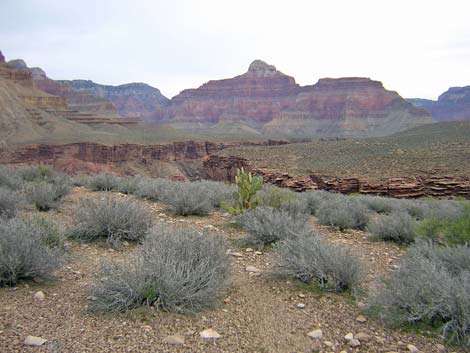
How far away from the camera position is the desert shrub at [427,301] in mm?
3498

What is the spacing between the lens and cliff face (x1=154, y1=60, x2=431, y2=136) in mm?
128750

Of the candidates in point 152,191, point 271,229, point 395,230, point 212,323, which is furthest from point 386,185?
point 212,323

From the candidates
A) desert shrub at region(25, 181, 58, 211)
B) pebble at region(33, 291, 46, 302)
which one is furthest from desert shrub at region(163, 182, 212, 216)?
pebble at region(33, 291, 46, 302)

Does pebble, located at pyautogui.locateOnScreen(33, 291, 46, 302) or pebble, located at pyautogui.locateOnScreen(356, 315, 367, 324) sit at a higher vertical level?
pebble, located at pyautogui.locateOnScreen(33, 291, 46, 302)

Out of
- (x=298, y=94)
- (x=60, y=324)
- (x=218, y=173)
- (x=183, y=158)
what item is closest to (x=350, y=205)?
(x=60, y=324)

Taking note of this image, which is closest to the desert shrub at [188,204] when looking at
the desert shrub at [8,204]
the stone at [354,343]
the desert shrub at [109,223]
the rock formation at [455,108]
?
the desert shrub at [109,223]

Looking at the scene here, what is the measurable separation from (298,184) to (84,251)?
21.0m

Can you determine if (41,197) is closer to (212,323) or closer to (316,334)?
(212,323)

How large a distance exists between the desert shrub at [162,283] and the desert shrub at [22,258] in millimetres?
737

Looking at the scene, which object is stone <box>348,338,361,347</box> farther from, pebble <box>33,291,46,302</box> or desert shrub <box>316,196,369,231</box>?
desert shrub <box>316,196,369,231</box>

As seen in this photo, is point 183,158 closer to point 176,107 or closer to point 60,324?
point 60,324

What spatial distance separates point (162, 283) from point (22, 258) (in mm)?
1614

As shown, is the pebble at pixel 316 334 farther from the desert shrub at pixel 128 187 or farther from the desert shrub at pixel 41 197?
the desert shrub at pixel 128 187

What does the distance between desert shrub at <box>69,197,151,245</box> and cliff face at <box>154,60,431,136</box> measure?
386ft
